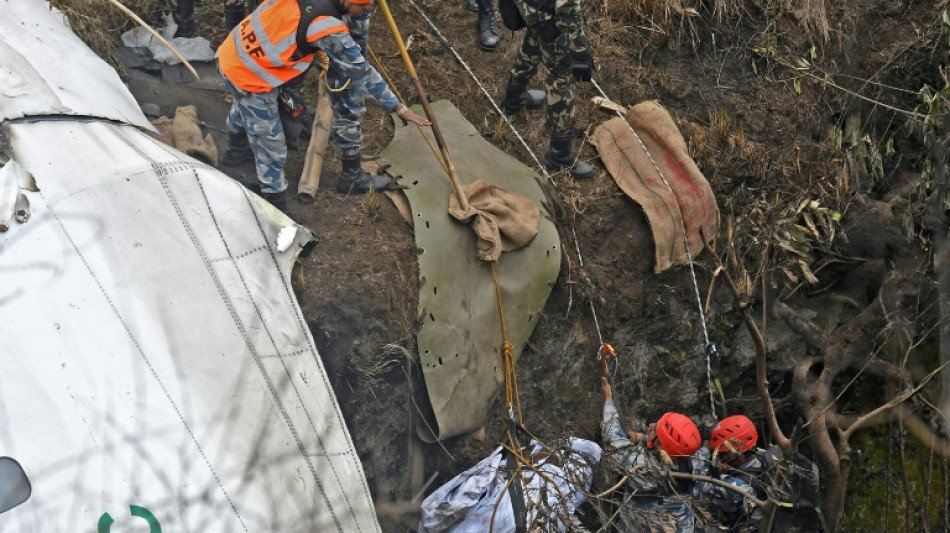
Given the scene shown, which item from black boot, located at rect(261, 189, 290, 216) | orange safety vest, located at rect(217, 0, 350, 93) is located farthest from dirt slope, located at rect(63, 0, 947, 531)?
orange safety vest, located at rect(217, 0, 350, 93)

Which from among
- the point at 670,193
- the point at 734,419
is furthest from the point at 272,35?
the point at 734,419

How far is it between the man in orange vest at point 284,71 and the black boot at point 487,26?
177 cm

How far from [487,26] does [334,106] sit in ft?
7.27

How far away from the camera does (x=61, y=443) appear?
11.8 ft

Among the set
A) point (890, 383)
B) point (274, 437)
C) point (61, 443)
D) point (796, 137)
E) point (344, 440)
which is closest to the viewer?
point (61, 443)

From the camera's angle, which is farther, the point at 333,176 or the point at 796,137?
the point at 796,137

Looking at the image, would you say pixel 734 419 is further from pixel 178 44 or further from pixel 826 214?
pixel 178 44

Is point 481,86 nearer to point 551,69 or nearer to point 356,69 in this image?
point 551,69

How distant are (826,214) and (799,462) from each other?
1.90 m

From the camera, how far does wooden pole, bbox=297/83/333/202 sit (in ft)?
18.8

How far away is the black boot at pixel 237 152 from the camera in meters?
5.75

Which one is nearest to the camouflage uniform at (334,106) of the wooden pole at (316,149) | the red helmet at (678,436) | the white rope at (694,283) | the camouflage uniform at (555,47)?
the wooden pole at (316,149)

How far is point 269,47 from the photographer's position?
4.96 m

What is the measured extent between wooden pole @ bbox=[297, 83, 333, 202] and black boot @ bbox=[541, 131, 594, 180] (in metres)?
1.65
